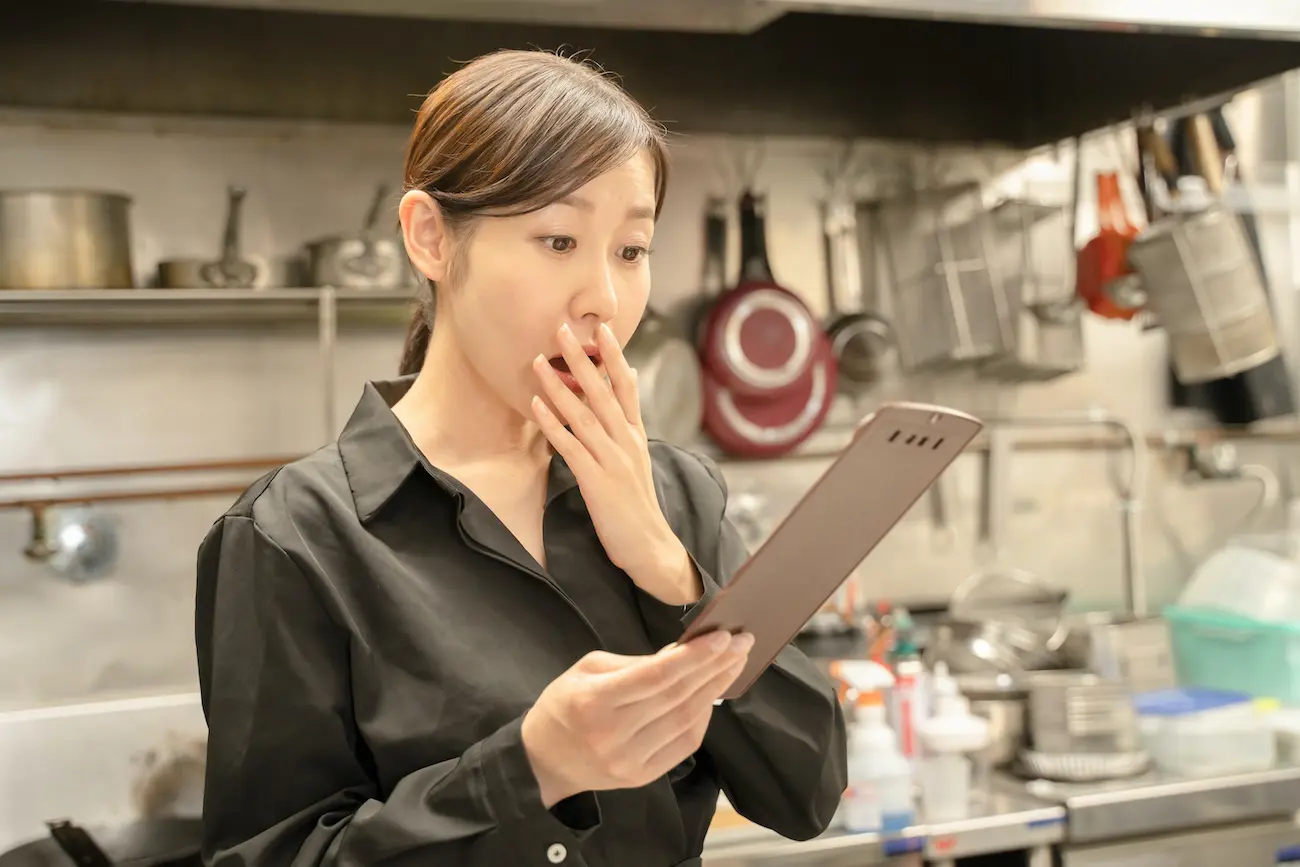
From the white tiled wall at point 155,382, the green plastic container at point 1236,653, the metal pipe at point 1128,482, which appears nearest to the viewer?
the white tiled wall at point 155,382

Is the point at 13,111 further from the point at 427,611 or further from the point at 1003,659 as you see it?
the point at 1003,659

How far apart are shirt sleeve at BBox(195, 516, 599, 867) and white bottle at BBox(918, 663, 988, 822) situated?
1.40 meters

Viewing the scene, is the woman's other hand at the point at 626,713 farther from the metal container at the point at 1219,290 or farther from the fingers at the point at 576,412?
the metal container at the point at 1219,290

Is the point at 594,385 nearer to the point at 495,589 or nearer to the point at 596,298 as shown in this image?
the point at 596,298

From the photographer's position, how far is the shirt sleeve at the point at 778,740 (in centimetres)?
106

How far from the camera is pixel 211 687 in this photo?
953 mm

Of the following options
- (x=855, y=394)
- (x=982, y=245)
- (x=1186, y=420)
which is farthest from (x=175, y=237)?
(x=1186, y=420)

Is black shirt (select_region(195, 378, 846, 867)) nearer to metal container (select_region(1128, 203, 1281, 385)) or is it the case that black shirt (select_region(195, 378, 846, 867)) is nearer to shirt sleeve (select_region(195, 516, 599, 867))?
shirt sleeve (select_region(195, 516, 599, 867))

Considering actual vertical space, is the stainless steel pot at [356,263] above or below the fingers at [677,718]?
above

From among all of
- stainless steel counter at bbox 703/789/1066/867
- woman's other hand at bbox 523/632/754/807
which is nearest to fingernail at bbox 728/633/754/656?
woman's other hand at bbox 523/632/754/807

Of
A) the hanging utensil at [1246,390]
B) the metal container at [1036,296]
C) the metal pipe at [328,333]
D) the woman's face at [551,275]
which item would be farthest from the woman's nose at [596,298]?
the hanging utensil at [1246,390]

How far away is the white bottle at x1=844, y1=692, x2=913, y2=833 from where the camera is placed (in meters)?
2.12

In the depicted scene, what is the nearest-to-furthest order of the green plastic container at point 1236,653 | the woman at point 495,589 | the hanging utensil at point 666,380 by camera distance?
the woman at point 495,589 → the green plastic container at point 1236,653 → the hanging utensil at point 666,380

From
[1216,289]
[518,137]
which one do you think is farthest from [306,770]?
[1216,289]
